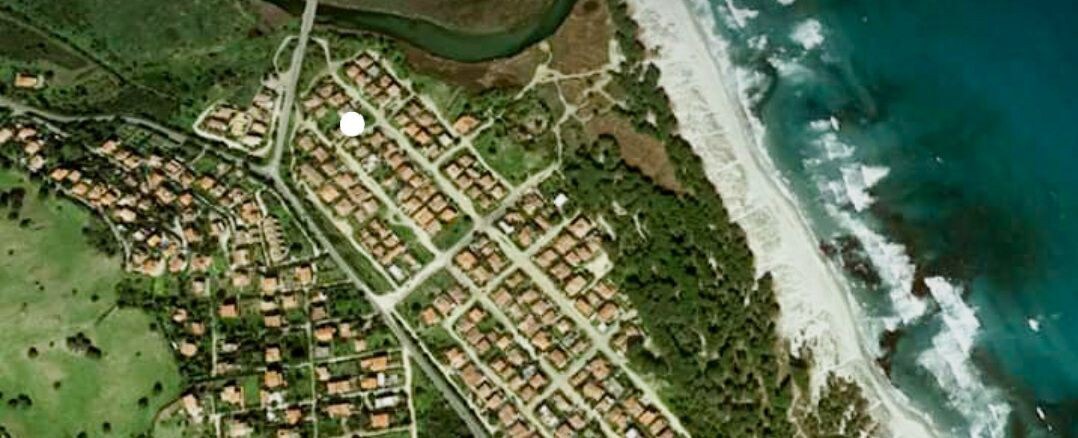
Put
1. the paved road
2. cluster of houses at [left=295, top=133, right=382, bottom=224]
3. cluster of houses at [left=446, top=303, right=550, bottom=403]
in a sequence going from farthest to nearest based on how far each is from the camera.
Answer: cluster of houses at [left=295, top=133, right=382, bottom=224] → cluster of houses at [left=446, top=303, right=550, bottom=403] → the paved road

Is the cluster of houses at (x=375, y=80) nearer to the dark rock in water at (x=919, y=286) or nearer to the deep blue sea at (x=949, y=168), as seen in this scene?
the deep blue sea at (x=949, y=168)

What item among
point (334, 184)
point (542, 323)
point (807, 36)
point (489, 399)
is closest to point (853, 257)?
point (807, 36)

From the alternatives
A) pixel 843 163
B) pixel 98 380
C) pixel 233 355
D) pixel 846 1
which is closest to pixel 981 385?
pixel 843 163

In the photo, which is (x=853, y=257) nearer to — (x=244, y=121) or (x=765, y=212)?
(x=765, y=212)

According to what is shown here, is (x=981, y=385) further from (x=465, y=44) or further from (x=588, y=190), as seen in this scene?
(x=465, y=44)

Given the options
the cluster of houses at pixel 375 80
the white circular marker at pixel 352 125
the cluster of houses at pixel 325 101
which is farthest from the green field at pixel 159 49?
the white circular marker at pixel 352 125

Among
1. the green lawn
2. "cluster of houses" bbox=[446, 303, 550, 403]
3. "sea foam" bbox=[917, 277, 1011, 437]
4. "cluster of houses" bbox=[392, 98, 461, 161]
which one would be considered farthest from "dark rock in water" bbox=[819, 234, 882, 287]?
the green lawn

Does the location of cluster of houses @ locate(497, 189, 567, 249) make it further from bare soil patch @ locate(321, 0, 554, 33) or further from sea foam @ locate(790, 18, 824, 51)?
sea foam @ locate(790, 18, 824, 51)
